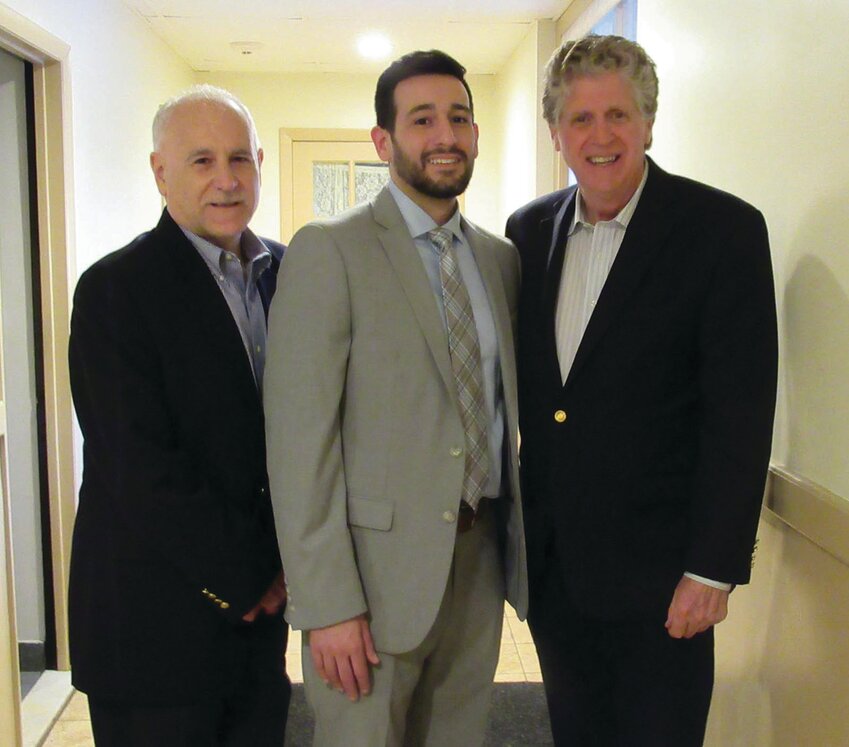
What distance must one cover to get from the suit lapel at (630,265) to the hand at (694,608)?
40cm

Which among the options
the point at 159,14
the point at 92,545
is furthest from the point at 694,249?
the point at 159,14

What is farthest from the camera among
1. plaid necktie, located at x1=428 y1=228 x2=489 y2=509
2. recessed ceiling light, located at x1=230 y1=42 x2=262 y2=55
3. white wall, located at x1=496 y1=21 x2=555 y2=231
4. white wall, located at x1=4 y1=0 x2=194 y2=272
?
recessed ceiling light, located at x1=230 y1=42 x2=262 y2=55

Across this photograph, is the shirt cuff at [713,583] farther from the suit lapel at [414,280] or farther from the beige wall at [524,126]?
the beige wall at [524,126]

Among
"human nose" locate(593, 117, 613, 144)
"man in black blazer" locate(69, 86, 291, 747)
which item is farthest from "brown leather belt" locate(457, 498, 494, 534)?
"human nose" locate(593, 117, 613, 144)

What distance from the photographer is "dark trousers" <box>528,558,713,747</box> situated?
4.71ft

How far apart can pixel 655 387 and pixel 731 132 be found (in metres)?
0.77

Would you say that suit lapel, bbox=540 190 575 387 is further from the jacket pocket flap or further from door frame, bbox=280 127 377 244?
door frame, bbox=280 127 377 244

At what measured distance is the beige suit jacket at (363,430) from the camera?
1.26m

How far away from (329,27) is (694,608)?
142 inches

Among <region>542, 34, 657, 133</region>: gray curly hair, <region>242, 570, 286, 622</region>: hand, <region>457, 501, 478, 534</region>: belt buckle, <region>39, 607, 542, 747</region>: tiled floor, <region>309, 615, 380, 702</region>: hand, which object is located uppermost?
<region>542, 34, 657, 133</region>: gray curly hair

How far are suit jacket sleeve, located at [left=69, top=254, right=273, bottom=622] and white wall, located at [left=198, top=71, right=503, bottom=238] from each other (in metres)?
4.09

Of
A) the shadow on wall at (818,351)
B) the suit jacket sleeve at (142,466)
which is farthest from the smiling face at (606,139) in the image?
the suit jacket sleeve at (142,466)

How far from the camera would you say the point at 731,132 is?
5.92 feet

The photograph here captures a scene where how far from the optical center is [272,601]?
4.69ft
